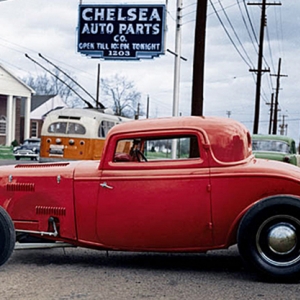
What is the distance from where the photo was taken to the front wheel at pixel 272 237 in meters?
6.10

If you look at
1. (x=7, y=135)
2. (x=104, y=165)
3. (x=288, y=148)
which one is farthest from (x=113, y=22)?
(x=7, y=135)

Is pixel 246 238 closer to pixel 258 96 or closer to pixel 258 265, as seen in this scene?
pixel 258 265

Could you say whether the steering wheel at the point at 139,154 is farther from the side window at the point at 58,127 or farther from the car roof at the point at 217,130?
the side window at the point at 58,127

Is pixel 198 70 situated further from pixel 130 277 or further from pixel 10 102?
pixel 10 102

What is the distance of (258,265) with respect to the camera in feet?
20.1

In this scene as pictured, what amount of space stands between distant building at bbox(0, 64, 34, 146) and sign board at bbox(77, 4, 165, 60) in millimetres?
32910

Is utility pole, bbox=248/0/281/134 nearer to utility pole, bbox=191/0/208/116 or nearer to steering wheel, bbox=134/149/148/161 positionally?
utility pole, bbox=191/0/208/116

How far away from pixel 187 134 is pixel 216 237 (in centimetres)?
111

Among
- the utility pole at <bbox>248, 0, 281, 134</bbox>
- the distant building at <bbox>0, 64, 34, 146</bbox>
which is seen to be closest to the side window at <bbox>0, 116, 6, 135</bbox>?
the distant building at <bbox>0, 64, 34, 146</bbox>

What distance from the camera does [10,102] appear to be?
55969 mm

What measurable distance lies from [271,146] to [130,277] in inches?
461

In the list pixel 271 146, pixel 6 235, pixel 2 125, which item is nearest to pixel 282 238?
pixel 6 235

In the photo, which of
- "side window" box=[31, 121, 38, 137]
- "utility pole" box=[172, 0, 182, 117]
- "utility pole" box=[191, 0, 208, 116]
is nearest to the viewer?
"utility pole" box=[191, 0, 208, 116]

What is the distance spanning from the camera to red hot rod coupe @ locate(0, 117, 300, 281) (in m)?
6.17
